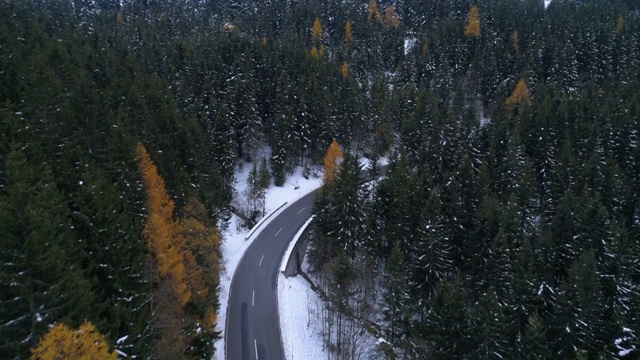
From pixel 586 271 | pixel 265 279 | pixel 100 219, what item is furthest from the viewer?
pixel 265 279

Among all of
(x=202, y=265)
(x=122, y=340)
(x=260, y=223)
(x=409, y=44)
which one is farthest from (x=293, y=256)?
(x=409, y=44)

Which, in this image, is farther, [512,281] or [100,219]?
[512,281]

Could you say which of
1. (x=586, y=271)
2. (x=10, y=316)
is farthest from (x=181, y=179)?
(x=586, y=271)

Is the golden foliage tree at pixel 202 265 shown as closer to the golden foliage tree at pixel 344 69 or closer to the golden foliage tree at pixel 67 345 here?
the golden foliage tree at pixel 67 345

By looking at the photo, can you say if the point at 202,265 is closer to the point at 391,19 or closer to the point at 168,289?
the point at 168,289

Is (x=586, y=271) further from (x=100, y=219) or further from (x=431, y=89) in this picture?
(x=431, y=89)
